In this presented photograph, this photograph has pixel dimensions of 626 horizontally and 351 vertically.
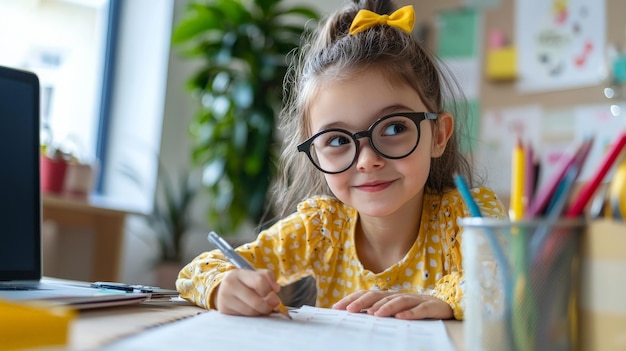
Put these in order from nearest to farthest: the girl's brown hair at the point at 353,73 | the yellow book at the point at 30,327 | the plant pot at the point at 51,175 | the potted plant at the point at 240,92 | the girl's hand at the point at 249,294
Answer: the yellow book at the point at 30,327 → the girl's hand at the point at 249,294 → the girl's brown hair at the point at 353,73 → the plant pot at the point at 51,175 → the potted plant at the point at 240,92

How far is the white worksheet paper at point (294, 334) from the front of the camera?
0.48 m

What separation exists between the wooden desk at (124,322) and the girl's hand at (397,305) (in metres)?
0.02

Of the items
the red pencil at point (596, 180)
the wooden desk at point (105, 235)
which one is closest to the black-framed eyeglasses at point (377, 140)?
the red pencil at point (596, 180)

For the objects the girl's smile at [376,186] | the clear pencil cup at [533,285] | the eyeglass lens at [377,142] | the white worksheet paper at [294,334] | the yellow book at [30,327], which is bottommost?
the white worksheet paper at [294,334]

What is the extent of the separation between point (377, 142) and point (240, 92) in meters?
1.72

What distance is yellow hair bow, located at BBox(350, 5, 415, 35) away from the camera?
1.01 meters

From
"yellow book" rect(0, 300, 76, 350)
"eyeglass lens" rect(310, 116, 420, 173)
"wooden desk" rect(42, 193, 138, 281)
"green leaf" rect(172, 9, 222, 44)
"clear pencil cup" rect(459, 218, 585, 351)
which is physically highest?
"green leaf" rect(172, 9, 222, 44)

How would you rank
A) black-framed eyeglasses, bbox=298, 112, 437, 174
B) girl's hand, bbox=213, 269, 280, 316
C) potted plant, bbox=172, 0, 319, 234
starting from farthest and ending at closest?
potted plant, bbox=172, 0, 319, 234, black-framed eyeglasses, bbox=298, 112, 437, 174, girl's hand, bbox=213, 269, 280, 316

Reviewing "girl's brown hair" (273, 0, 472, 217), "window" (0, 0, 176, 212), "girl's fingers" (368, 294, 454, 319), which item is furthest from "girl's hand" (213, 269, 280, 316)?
"window" (0, 0, 176, 212)

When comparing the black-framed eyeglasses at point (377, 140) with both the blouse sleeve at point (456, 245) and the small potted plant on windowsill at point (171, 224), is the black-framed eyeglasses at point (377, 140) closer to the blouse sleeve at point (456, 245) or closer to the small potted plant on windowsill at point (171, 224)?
Answer: the blouse sleeve at point (456, 245)

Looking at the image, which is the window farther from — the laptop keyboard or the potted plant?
the laptop keyboard

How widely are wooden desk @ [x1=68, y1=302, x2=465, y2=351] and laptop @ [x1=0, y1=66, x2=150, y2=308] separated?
5 cm

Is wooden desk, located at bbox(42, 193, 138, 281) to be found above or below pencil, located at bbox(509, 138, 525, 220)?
below

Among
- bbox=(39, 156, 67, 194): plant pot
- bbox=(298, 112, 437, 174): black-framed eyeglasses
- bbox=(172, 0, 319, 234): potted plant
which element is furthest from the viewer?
bbox=(172, 0, 319, 234): potted plant
